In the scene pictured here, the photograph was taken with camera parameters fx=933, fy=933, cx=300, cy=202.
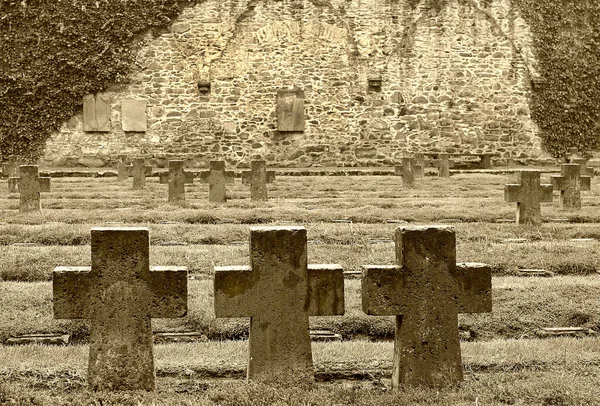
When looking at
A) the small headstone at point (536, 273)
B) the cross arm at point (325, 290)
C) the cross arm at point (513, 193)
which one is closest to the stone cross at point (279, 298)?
the cross arm at point (325, 290)

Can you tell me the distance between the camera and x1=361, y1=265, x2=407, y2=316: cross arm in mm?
4543

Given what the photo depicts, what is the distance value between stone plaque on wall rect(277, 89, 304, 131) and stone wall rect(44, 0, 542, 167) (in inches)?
6.0

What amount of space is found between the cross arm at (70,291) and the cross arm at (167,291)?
12.3 inches

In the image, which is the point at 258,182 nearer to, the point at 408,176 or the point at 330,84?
the point at 408,176

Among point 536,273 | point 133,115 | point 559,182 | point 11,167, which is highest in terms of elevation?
point 133,115

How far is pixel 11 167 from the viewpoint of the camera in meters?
20.5

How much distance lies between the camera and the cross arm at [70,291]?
14.4 feet

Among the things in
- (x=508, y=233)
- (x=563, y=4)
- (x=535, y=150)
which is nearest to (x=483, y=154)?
(x=535, y=150)

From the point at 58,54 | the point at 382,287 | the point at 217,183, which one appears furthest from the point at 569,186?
the point at 58,54

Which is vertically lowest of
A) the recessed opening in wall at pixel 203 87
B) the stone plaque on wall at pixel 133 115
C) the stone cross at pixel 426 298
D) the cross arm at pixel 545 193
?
the stone cross at pixel 426 298

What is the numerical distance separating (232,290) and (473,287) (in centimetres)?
120

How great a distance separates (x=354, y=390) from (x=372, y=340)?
1627mm

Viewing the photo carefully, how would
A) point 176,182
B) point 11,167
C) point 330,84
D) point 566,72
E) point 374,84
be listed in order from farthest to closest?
point 566,72 → point 374,84 → point 330,84 → point 11,167 → point 176,182

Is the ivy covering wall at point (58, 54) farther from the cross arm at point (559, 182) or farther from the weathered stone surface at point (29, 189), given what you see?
the cross arm at point (559, 182)
